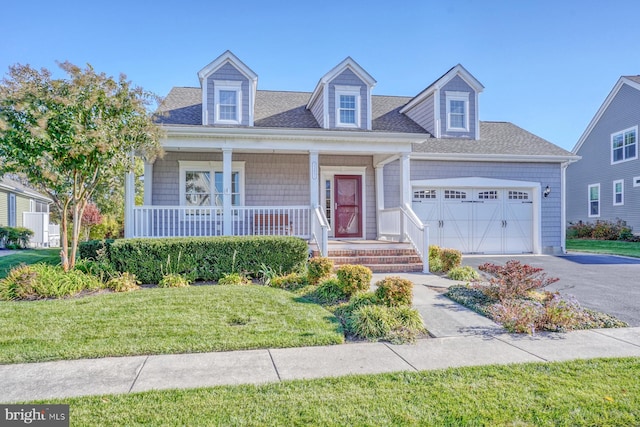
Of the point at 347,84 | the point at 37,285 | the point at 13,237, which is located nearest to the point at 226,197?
the point at 37,285

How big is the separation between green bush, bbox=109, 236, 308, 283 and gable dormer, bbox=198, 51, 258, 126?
430cm

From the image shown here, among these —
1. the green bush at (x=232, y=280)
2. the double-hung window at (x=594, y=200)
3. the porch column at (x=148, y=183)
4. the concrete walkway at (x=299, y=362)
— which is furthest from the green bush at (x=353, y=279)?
the double-hung window at (x=594, y=200)

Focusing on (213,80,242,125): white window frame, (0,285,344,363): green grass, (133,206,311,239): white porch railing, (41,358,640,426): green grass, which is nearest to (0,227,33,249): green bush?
(133,206,311,239): white porch railing

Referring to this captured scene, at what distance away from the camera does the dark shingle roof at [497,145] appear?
489 inches

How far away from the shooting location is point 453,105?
42.7 feet

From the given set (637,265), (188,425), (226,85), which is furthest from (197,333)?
(637,265)

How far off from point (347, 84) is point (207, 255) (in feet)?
22.9

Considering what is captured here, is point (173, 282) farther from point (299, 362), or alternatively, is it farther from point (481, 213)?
point (481, 213)

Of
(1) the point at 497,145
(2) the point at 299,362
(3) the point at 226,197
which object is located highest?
(1) the point at 497,145

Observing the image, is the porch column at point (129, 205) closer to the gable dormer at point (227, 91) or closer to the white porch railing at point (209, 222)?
the white porch railing at point (209, 222)

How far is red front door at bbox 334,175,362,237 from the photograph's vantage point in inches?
477

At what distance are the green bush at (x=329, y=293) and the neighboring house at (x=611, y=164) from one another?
61.1ft

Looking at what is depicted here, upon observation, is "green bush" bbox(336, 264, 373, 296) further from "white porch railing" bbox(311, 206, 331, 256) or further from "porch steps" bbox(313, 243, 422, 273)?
"porch steps" bbox(313, 243, 422, 273)

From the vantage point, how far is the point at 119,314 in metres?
5.18
